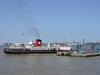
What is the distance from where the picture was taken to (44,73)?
3572 centimetres

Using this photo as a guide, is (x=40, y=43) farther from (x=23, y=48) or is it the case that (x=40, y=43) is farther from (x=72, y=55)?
(x=72, y=55)

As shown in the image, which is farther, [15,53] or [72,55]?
[15,53]

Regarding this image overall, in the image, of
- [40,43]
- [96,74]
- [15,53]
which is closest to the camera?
[96,74]

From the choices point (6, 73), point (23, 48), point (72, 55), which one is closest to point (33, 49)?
point (23, 48)

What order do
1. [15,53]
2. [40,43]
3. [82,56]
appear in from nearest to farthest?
1. [82,56]
2. [15,53]
3. [40,43]

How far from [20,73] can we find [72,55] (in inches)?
1325

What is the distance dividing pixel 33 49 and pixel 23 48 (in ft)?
11.4

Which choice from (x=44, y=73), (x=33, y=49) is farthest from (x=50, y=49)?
(x=44, y=73)

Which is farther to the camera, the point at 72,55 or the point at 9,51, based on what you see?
the point at 9,51

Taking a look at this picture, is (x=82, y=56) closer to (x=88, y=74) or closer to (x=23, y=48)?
(x=23, y=48)

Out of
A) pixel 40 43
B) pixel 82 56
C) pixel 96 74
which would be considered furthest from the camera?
pixel 40 43

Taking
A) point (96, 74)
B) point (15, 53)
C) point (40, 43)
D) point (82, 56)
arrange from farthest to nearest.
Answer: point (40, 43) < point (15, 53) < point (82, 56) < point (96, 74)

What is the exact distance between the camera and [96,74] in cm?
3416

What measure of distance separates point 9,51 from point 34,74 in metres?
46.1
